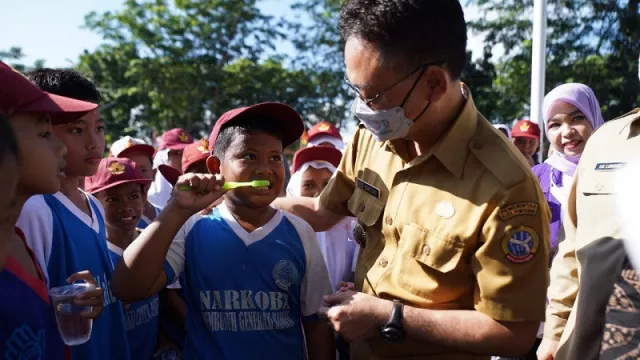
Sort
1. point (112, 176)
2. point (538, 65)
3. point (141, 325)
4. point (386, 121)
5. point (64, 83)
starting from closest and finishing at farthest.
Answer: point (386, 121) < point (64, 83) < point (141, 325) < point (112, 176) < point (538, 65)

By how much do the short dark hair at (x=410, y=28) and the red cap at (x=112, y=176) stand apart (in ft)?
6.46

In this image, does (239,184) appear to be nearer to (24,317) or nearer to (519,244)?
(24,317)

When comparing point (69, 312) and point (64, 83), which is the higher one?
point (64, 83)

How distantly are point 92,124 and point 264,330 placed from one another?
4.46 feet

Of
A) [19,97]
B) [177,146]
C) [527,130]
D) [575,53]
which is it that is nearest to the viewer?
[19,97]

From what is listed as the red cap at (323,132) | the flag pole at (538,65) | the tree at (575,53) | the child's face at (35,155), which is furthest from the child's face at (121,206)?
the tree at (575,53)

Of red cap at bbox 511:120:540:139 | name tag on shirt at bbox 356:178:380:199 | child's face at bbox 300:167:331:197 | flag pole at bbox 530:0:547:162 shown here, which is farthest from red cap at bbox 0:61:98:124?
flag pole at bbox 530:0:547:162

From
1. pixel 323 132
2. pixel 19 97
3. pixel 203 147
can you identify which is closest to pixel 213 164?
pixel 19 97

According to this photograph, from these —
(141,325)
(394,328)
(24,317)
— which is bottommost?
(141,325)

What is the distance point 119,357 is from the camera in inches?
110

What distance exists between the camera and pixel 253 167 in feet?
8.70

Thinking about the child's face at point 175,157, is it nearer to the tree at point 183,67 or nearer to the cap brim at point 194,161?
the cap brim at point 194,161

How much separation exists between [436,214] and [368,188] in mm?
403

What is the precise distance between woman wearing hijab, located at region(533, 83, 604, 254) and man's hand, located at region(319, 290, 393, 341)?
2719 millimetres
